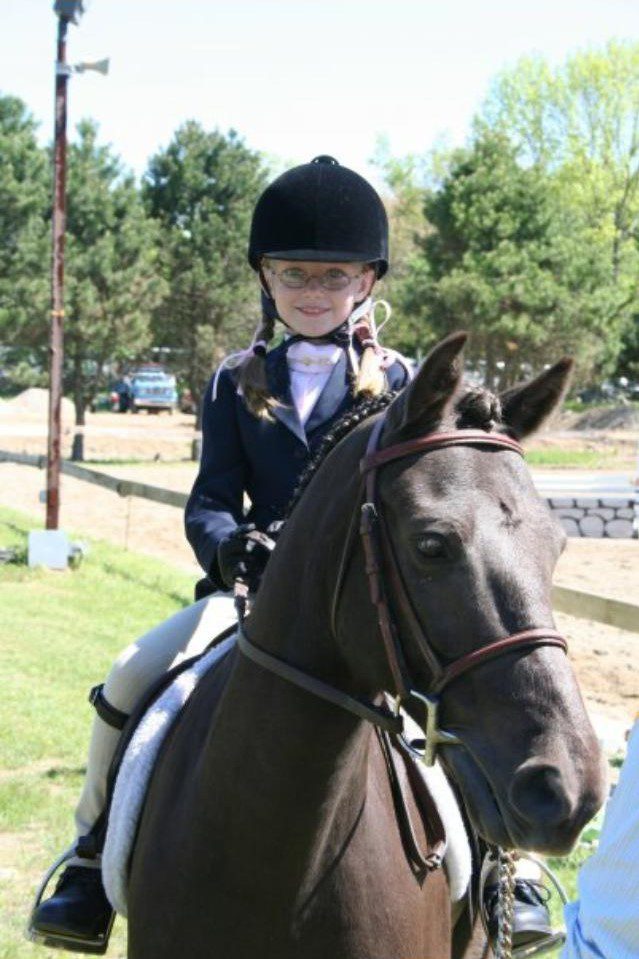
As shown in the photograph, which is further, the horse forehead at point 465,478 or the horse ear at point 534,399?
the horse ear at point 534,399

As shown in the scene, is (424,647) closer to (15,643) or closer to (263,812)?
(263,812)

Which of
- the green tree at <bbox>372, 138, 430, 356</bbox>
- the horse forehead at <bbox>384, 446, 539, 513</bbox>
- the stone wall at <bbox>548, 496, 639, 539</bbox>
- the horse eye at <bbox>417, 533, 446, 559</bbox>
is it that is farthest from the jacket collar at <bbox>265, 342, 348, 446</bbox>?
the green tree at <bbox>372, 138, 430, 356</bbox>

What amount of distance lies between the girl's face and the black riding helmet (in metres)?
0.04

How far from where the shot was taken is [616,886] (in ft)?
6.40

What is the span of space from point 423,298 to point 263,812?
34449mm

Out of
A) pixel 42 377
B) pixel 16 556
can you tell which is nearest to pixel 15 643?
pixel 16 556

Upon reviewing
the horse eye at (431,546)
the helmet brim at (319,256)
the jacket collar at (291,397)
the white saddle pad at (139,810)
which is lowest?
the white saddle pad at (139,810)

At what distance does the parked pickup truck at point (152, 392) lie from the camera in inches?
1964

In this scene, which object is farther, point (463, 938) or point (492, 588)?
point (463, 938)

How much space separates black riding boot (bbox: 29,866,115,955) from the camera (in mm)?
3676

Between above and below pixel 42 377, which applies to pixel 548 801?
above

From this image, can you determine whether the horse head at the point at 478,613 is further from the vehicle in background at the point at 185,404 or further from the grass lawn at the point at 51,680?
the vehicle in background at the point at 185,404

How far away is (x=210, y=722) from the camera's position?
10.5 feet

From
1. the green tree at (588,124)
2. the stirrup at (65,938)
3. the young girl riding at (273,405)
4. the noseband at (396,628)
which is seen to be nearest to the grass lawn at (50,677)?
the stirrup at (65,938)
